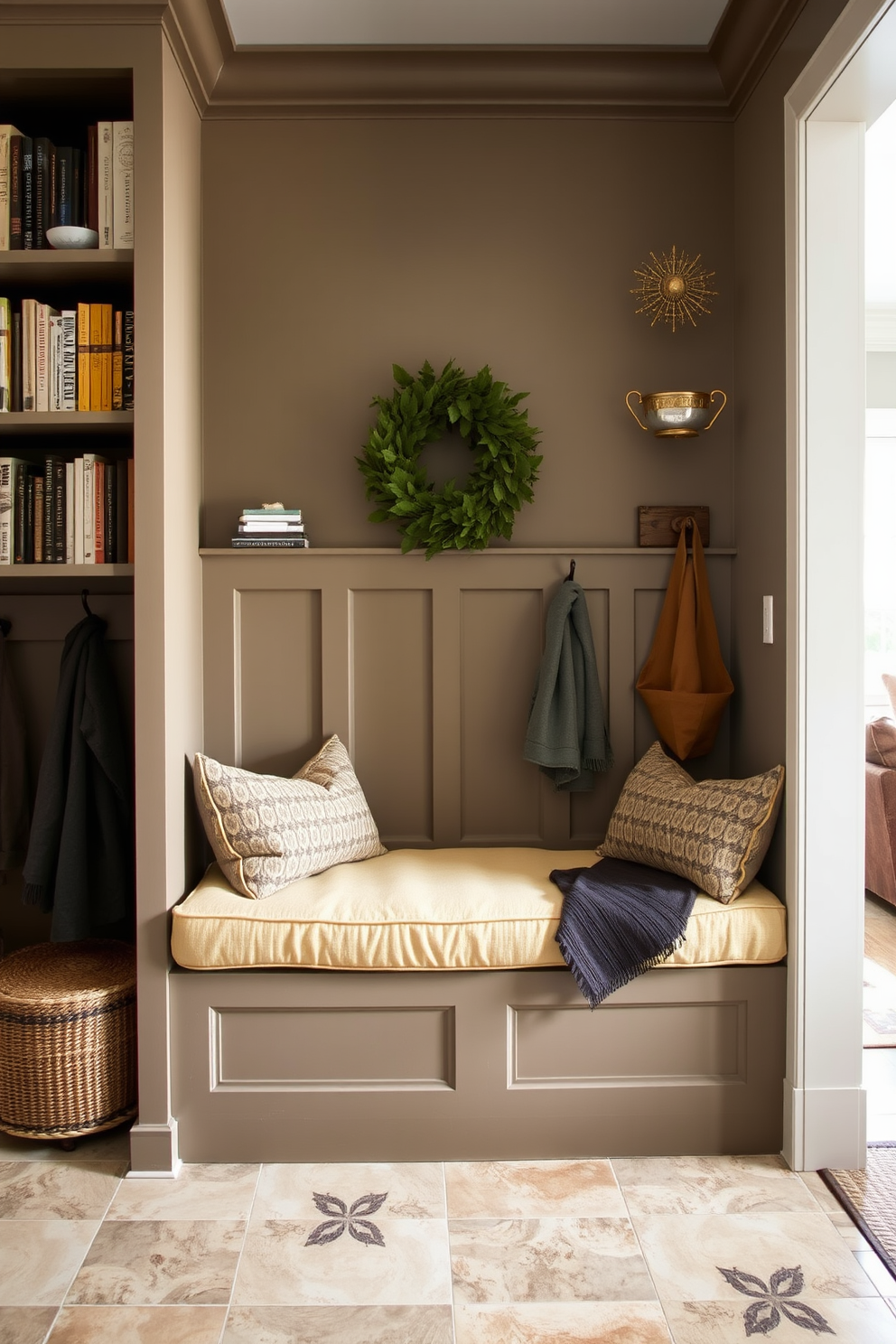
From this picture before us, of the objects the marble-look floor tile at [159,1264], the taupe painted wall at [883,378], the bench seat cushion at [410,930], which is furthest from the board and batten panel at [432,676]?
the taupe painted wall at [883,378]

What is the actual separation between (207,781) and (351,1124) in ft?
2.93

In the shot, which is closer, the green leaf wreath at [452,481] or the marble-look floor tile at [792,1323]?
the marble-look floor tile at [792,1323]

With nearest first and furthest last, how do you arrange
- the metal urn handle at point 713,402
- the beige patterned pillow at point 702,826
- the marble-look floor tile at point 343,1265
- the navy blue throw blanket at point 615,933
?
the marble-look floor tile at point 343,1265, the navy blue throw blanket at point 615,933, the beige patterned pillow at point 702,826, the metal urn handle at point 713,402

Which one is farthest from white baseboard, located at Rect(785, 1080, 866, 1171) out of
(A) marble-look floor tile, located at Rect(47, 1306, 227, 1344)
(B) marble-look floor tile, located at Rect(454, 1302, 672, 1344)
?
(A) marble-look floor tile, located at Rect(47, 1306, 227, 1344)

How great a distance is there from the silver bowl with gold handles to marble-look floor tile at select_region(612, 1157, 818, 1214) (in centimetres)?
189

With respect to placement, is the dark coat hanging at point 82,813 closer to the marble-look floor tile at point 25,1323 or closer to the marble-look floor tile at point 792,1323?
the marble-look floor tile at point 25,1323

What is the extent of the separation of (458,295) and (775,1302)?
2.56 metres

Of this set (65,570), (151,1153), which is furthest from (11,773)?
(151,1153)

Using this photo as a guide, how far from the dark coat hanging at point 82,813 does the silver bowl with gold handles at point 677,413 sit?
5.53 ft

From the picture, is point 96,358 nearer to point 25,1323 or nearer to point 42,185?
point 42,185

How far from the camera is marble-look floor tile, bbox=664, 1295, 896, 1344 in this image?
5.46 feet

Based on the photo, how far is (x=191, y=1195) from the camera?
6.91ft

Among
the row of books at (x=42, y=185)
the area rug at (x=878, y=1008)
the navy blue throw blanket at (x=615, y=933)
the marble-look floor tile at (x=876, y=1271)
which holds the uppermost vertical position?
the row of books at (x=42, y=185)

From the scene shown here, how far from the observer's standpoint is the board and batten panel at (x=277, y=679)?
273 centimetres
